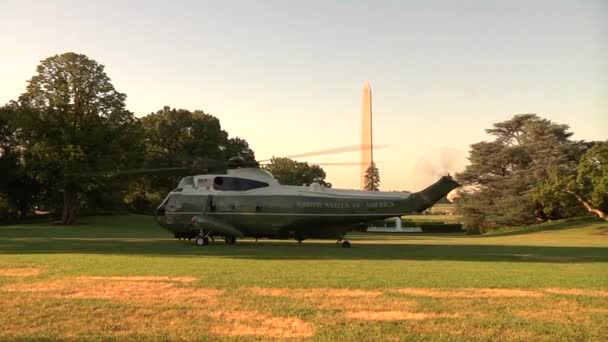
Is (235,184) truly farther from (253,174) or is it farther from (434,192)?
(434,192)

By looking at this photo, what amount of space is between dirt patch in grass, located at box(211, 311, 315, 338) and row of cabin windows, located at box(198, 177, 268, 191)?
1837cm

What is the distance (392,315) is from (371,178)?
9985 cm

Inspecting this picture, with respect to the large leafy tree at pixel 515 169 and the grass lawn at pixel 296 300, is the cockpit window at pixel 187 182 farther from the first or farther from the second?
the large leafy tree at pixel 515 169

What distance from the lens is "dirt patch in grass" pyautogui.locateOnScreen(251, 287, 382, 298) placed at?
34.8 feet

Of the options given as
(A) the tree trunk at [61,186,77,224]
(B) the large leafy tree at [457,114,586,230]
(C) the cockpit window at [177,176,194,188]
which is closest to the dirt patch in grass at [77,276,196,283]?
(C) the cockpit window at [177,176,194,188]

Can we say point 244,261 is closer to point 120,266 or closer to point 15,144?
point 120,266

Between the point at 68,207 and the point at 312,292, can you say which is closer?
the point at 312,292

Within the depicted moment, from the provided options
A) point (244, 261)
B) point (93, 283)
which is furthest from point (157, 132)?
point (93, 283)

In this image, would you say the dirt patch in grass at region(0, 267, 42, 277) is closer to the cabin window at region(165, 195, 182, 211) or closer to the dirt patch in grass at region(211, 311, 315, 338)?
the dirt patch in grass at region(211, 311, 315, 338)

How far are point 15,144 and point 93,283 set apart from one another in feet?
190

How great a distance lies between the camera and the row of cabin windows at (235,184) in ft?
88.9

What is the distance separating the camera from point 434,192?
1009 inches

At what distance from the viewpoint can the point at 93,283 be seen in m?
11.9

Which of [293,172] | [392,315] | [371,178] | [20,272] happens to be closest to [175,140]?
[293,172]
